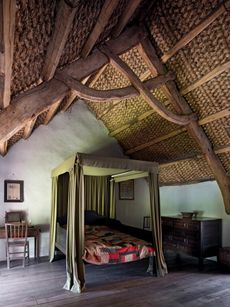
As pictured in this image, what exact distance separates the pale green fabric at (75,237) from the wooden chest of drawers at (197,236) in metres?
2.40

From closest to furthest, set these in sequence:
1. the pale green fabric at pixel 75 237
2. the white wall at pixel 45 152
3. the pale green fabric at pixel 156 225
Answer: the pale green fabric at pixel 75 237
the pale green fabric at pixel 156 225
the white wall at pixel 45 152

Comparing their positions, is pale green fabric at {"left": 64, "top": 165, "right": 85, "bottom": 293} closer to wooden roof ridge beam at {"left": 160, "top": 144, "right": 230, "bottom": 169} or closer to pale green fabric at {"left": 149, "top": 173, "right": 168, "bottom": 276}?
pale green fabric at {"left": 149, "top": 173, "right": 168, "bottom": 276}

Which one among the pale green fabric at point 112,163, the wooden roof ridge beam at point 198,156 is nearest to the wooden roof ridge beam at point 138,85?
the wooden roof ridge beam at point 198,156

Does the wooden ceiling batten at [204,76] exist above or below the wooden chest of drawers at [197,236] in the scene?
above

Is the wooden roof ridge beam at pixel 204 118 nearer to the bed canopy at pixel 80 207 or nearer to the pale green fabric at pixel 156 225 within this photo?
the bed canopy at pixel 80 207

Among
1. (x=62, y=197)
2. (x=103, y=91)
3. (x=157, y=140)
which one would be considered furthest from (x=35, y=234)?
(x=103, y=91)

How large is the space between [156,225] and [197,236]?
1.03m

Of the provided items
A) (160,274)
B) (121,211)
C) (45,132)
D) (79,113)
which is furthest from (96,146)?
(160,274)

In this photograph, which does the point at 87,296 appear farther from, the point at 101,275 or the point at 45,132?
the point at 45,132

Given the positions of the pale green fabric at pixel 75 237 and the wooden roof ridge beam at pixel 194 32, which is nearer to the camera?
the wooden roof ridge beam at pixel 194 32

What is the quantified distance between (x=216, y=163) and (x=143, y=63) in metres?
2.33

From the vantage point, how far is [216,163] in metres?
4.78

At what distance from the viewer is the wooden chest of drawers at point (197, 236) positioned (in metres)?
4.84

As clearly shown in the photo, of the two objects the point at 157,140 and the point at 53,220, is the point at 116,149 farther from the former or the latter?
the point at 53,220
